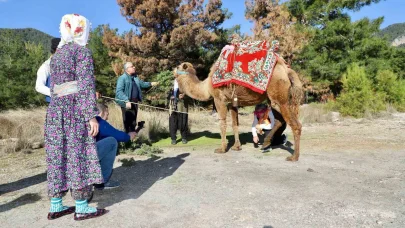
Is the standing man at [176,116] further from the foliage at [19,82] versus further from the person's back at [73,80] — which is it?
the foliage at [19,82]

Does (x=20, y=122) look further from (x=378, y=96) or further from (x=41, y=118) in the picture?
(x=378, y=96)

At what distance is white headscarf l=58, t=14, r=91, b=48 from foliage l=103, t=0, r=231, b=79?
15068mm

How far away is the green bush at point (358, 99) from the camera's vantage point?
14.1 metres

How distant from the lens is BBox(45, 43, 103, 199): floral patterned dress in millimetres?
3518

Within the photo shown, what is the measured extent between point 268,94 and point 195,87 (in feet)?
6.80

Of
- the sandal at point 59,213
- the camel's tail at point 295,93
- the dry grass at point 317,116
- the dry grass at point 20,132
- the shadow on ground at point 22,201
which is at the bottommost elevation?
the shadow on ground at point 22,201

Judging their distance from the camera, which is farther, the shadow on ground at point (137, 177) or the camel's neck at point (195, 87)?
the camel's neck at point (195, 87)

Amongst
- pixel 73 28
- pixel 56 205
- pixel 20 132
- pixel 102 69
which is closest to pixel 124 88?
pixel 20 132

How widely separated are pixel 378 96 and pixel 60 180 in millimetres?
14875

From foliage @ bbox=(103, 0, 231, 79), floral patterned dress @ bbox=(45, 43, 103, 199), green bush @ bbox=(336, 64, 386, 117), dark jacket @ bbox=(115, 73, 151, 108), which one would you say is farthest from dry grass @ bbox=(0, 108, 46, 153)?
green bush @ bbox=(336, 64, 386, 117)

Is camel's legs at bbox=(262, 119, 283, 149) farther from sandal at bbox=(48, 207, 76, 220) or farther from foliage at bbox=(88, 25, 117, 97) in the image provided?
foliage at bbox=(88, 25, 117, 97)

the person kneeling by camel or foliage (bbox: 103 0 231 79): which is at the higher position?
foliage (bbox: 103 0 231 79)

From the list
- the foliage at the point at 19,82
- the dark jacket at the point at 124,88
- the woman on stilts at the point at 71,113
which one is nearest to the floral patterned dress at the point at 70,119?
the woman on stilts at the point at 71,113

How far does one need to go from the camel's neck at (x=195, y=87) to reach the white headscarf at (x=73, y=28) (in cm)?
454
